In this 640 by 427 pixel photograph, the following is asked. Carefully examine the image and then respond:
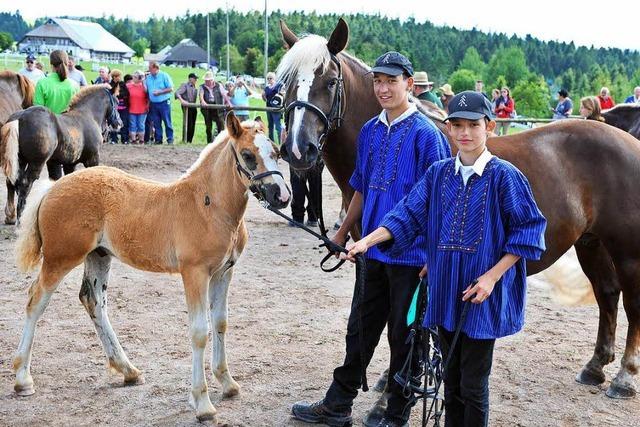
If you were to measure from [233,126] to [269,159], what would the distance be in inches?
10.9

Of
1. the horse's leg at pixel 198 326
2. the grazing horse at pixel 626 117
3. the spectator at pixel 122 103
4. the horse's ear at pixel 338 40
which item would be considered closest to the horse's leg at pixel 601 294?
the horse's ear at pixel 338 40

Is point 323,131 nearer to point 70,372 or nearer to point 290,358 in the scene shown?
point 290,358

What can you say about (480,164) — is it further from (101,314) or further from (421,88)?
(421,88)

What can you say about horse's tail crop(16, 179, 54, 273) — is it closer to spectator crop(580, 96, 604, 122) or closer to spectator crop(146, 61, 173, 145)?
spectator crop(580, 96, 604, 122)

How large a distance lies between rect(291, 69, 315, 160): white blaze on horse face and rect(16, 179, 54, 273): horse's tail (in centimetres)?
183

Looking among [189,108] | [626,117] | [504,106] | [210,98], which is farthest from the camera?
[504,106]

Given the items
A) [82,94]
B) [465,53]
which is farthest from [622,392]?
[465,53]

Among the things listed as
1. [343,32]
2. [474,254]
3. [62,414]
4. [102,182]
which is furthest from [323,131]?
[62,414]

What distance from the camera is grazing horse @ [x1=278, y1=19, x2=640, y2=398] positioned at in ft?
12.6

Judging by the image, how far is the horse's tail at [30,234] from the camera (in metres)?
4.41

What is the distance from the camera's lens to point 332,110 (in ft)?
12.9

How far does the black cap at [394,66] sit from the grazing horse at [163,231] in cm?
79

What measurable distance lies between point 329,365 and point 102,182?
2060mm

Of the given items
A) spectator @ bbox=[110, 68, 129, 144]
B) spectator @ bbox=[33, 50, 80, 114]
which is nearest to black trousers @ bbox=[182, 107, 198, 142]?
spectator @ bbox=[110, 68, 129, 144]
